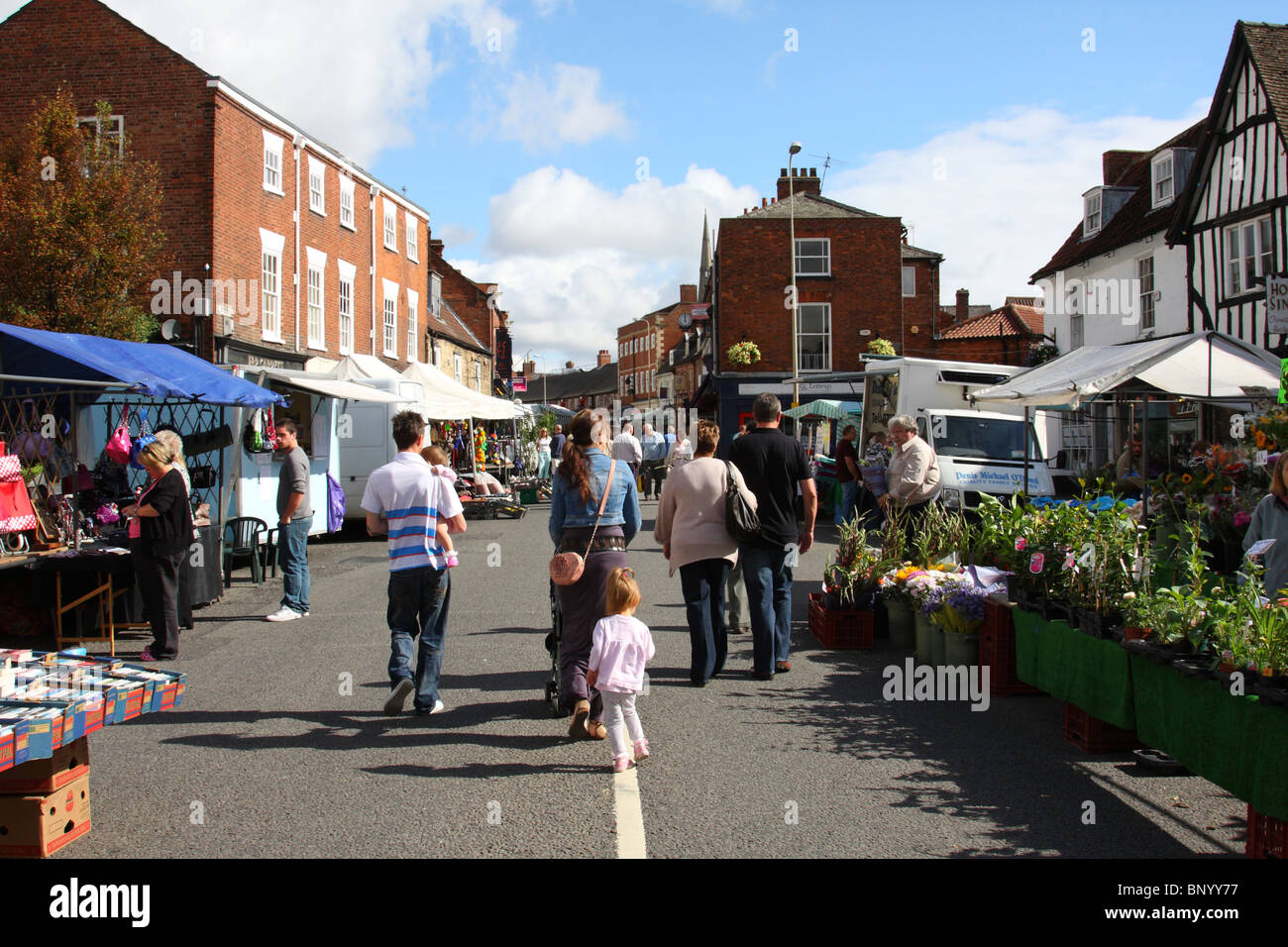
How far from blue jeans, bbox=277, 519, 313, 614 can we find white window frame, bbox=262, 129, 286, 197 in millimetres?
15650

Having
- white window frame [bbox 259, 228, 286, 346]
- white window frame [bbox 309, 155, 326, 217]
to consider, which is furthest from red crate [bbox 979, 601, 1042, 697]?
white window frame [bbox 309, 155, 326, 217]

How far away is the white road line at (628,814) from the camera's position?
4371mm

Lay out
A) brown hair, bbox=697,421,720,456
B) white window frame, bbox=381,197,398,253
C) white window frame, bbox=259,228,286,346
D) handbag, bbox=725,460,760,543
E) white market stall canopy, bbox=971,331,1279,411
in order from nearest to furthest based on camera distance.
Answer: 1. handbag, bbox=725,460,760,543
2. brown hair, bbox=697,421,720,456
3. white market stall canopy, bbox=971,331,1279,411
4. white window frame, bbox=259,228,286,346
5. white window frame, bbox=381,197,398,253

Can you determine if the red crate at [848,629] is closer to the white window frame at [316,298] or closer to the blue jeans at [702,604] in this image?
the blue jeans at [702,604]

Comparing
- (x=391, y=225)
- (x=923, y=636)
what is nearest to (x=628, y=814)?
(x=923, y=636)

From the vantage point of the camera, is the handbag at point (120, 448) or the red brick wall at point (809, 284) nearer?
the handbag at point (120, 448)

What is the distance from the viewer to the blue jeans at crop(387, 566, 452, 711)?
21.5 ft

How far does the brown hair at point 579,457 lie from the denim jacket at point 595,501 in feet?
0.10

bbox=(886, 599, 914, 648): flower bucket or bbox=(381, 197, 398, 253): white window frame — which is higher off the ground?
bbox=(381, 197, 398, 253): white window frame

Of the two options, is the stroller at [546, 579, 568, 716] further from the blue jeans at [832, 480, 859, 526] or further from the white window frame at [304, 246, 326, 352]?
the white window frame at [304, 246, 326, 352]

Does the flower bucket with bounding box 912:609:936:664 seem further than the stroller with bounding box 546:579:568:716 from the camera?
Yes

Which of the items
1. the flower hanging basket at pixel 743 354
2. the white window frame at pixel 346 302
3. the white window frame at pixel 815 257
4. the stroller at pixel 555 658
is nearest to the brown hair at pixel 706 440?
the stroller at pixel 555 658
